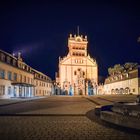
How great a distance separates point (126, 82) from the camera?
265 ft

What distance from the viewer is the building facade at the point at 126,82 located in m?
72.0

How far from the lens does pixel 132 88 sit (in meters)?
75.3

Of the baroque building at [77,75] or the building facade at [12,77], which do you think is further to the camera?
the baroque building at [77,75]

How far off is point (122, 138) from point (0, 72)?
40562 mm

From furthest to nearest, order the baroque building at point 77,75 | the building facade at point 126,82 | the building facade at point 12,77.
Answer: the baroque building at point 77,75 → the building facade at point 126,82 → the building facade at point 12,77

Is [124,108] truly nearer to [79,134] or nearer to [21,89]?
[79,134]

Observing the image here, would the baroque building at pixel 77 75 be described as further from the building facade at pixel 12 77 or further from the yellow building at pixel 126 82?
the building facade at pixel 12 77

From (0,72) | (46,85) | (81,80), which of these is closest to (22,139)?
(0,72)

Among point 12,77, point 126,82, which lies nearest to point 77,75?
point 126,82

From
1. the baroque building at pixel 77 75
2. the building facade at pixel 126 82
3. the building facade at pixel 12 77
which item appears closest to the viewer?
the building facade at pixel 12 77

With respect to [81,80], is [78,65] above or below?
above

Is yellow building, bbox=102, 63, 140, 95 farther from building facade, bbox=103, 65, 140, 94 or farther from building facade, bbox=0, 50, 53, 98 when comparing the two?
building facade, bbox=0, 50, 53, 98

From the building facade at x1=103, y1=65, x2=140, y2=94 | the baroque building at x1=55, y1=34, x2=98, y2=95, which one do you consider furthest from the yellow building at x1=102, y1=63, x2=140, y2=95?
the baroque building at x1=55, y1=34, x2=98, y2=95

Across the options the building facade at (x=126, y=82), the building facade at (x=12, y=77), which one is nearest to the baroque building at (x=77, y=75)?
the building facade at (x=126, y=82)
